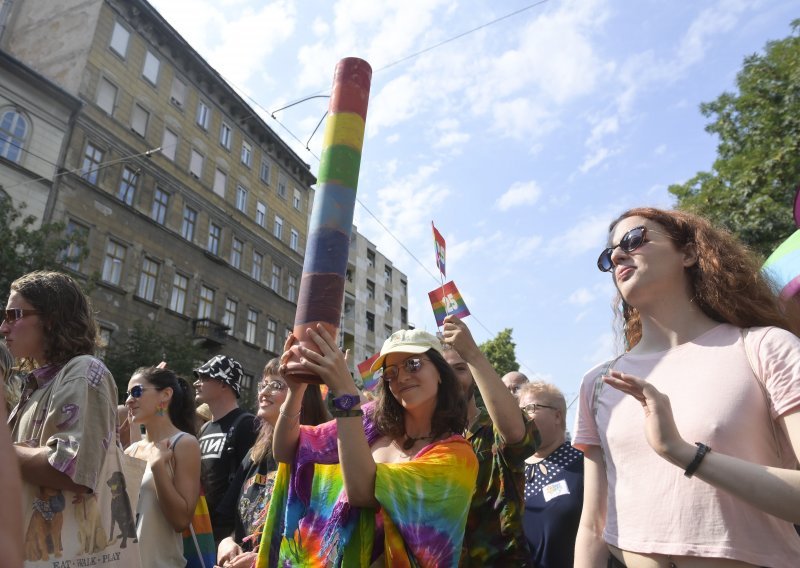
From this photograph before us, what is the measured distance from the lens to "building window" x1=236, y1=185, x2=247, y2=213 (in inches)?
1069

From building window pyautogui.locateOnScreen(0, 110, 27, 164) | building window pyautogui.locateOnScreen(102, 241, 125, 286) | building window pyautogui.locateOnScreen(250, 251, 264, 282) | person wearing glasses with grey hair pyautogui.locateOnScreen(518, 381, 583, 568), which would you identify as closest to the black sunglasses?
person wearing glasses with grey hair pyautogui.locateOnScreen(518, 381, 583, 568)

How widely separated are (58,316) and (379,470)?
1555 mm

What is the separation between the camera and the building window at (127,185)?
20938 mm

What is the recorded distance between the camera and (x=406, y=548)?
207cm

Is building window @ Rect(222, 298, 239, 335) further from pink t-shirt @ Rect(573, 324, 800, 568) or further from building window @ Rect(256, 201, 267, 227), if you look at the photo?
pink t-shirt @ Rect(573, 324, 800, 568)

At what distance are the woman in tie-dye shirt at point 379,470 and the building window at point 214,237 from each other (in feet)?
77.5

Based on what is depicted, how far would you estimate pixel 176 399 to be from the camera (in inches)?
154

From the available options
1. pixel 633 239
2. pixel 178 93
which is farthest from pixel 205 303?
pixel 633 239

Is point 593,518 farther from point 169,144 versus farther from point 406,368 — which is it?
point 169,144

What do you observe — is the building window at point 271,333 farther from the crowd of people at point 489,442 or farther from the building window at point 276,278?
the crowd of people at point 489,442

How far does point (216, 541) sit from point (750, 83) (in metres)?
15.0

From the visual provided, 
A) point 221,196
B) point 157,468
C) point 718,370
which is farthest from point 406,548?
point 221,196

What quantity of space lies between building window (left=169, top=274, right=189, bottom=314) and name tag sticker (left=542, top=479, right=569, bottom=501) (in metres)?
21.1

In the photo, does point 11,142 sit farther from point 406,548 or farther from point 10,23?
point 406,548
